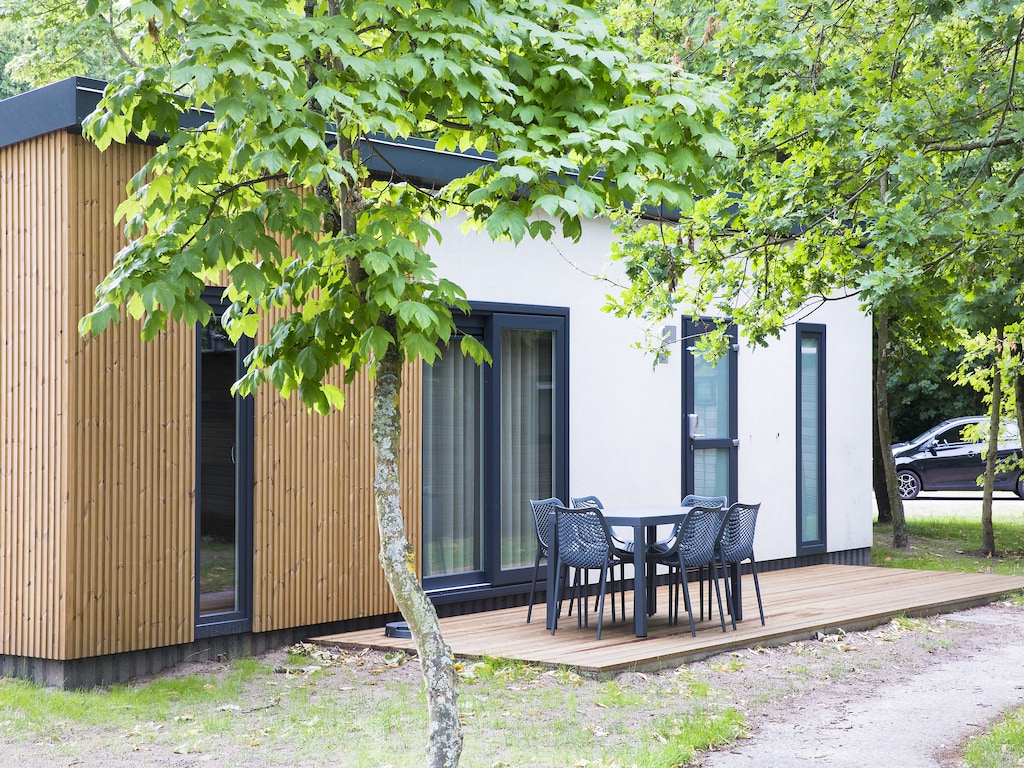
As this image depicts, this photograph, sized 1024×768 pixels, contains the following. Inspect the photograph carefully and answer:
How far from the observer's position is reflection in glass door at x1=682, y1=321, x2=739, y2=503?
11156 mm

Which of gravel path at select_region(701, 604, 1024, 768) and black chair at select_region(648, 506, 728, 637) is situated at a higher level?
black chair at select_region(648, 506, 728, 637)

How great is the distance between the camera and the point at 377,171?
27.9 ft

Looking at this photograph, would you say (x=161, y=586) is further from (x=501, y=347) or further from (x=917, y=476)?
(x=917, y=476)

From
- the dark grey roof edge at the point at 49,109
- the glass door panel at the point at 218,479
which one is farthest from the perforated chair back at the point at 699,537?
the dark grey roof edge at the point at 49,109

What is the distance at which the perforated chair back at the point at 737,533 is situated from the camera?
8352 mm

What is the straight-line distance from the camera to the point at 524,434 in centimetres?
979

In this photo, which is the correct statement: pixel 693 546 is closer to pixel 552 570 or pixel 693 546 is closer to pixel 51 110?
pixel 552 570

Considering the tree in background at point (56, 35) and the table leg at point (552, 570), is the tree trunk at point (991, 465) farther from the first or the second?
the tree in background at point (56, 35)

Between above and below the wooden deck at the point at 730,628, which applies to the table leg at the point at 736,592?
above

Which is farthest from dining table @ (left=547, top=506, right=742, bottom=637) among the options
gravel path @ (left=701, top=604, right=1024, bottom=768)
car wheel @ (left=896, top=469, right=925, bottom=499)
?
car wheel @ (left=896, top=469, right=925, bottom=499)

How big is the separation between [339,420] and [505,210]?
4630 millimetres

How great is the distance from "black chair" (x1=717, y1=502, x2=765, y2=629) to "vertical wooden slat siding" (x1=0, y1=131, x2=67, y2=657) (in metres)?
4.22

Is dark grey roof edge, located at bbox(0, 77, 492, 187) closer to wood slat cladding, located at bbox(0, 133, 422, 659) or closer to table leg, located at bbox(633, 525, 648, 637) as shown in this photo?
wood slat cladding, located at bbox(0, 133, 422, 659)

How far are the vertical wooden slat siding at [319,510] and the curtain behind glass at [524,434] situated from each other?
3.50 feet
